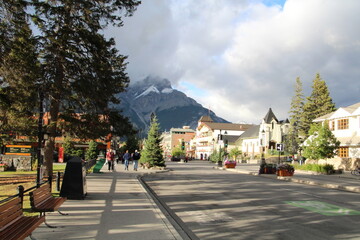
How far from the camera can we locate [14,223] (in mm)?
5402

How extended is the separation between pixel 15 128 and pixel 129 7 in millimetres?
9133

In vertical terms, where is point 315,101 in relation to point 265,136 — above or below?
above

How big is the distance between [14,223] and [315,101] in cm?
7767

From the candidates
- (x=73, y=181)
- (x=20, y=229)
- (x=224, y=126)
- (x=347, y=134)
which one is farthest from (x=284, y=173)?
(x=224, y=126)

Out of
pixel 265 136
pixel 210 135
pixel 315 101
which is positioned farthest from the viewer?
pixel 210 135

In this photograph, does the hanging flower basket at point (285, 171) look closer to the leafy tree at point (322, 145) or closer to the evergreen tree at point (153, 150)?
the leafy tree at point (322, 145)

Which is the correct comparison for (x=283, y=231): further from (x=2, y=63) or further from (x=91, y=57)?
(x=91, y=57)

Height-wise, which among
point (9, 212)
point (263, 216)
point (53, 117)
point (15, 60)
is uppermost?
point (15, 60)

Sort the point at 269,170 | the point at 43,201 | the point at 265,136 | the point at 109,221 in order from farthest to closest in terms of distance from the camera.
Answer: the point at 265,136
the point at 269,170
the point at 109,221
the point at 43,201

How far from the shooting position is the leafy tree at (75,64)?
16891mm

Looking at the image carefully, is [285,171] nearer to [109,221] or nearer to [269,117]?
[109,221]

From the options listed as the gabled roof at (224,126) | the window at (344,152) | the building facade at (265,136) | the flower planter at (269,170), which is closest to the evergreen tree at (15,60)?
the flower planter at (269,170)

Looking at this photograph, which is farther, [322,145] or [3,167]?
[322,145]

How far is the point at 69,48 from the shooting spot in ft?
55.7
